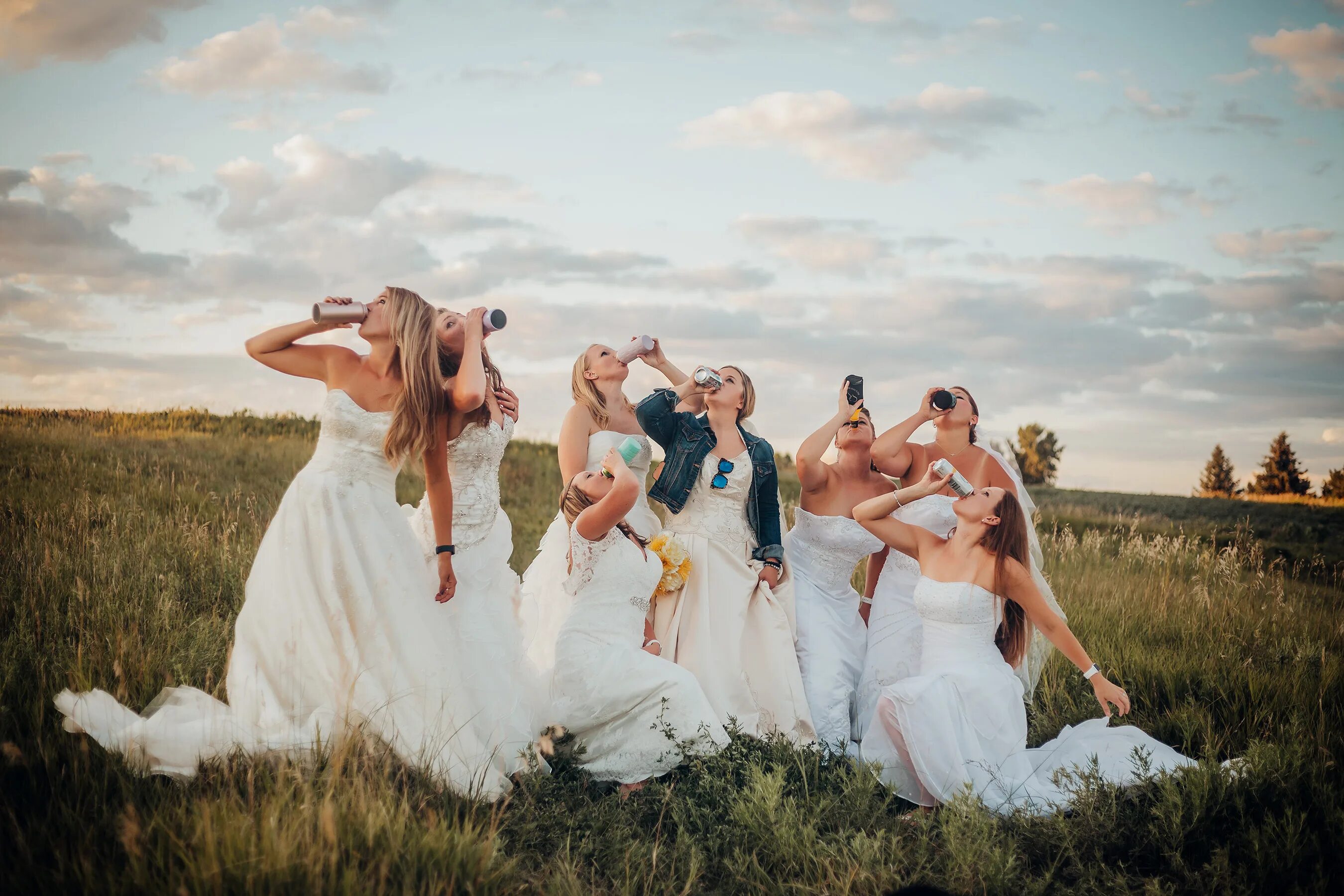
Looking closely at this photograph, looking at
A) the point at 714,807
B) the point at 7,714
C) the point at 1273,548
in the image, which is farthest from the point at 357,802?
the point at 1273,548

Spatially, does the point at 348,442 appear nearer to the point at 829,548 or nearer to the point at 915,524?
the point at 829,548

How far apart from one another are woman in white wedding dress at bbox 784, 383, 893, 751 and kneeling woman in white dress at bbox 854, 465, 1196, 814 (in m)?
0.90

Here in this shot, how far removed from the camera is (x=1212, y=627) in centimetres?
826

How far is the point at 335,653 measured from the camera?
4.54 meters

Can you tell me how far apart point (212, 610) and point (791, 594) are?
4765mm

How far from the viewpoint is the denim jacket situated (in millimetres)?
6316

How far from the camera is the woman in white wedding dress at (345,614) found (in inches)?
171

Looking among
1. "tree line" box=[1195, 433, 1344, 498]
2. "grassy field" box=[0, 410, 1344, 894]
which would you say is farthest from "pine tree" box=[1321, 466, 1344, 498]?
"grassy field" box=[0, 410, 1344, 894]

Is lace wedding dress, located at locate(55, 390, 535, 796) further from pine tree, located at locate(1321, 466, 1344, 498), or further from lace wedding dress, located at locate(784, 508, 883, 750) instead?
pine tree, located at locate(1321, 466, 1344, 498)

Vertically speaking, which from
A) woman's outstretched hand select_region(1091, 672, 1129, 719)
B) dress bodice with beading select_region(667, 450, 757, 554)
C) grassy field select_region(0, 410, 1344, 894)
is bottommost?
grassy field select_region(0, 410, 1344, 894)

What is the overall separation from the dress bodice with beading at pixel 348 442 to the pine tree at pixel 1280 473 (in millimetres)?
33697

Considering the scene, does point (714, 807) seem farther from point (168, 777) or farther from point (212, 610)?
point (212, 610)

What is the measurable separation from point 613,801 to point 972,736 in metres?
2.20

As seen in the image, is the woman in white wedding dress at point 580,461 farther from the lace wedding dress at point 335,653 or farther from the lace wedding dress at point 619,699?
the lace wedding dress at point 335,653
